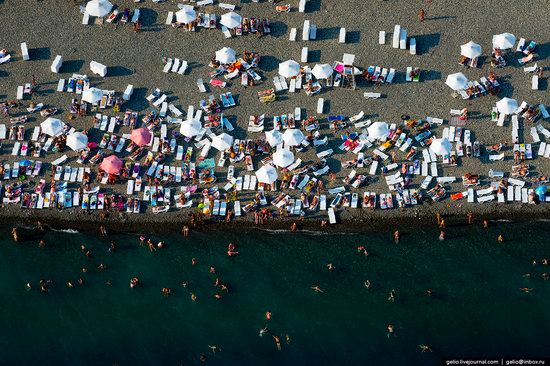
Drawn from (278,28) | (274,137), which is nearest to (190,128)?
(274,137)

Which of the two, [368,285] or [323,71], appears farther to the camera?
[323,71]

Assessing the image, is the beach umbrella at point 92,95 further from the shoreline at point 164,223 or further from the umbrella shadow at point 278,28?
the umbrella shadow at point 278,28

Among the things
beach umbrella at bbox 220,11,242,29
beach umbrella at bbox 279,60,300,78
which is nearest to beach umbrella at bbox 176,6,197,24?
beach umbrella at bbox 220,11,242,29

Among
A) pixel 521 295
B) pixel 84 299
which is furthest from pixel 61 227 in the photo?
pixel 521 295

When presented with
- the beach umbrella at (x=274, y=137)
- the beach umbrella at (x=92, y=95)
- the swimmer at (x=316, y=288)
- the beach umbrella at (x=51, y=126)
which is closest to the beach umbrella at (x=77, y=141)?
the beach umbrella at (x=51, y=126)

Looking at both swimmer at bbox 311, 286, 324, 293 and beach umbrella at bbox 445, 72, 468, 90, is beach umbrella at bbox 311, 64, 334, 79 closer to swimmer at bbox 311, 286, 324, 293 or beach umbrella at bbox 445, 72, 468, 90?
beach umbrella at bbox 445, 72, 468, 90

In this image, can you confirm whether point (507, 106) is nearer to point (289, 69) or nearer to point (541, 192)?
point (541, 192)

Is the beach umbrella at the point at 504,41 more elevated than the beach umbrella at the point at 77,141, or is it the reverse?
the beach umbrella at the point at 504,41
